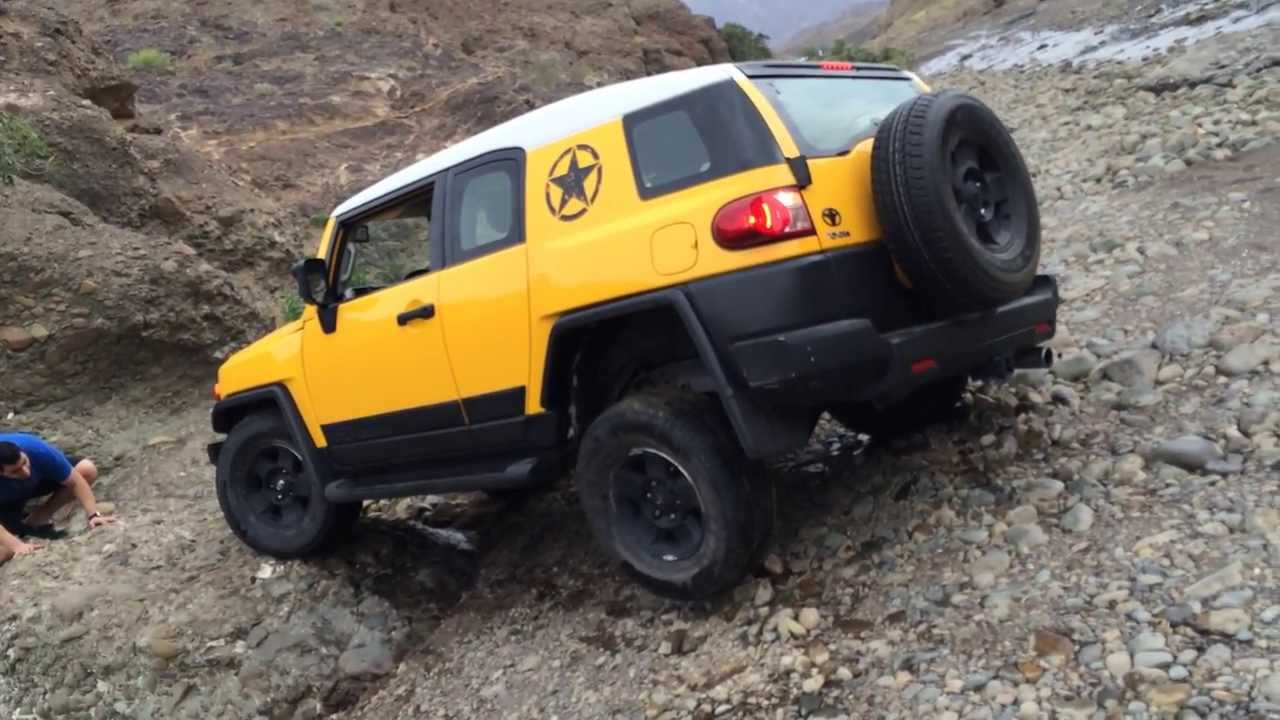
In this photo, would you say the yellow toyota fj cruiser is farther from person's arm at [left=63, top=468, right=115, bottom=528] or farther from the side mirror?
person's arm at [left=63, top=468, right=115, bottom=528]

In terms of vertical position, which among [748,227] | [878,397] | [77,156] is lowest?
[878,397]

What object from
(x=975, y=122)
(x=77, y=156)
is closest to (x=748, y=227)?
(x=975, y=122)

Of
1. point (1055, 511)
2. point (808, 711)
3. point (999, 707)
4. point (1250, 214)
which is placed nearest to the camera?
point (999, 707)

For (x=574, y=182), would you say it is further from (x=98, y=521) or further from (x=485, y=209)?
(x=98, y=521)

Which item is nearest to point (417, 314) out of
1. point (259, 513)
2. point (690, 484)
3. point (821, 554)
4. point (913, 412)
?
point (690, 484)

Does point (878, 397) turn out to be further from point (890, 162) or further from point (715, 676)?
point (715, 676)

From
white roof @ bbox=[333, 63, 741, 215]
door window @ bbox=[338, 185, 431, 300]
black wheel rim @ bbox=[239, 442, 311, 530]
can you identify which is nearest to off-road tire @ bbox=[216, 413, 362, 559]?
black wheel rim @ bbox=[239, 442, 311, 530]

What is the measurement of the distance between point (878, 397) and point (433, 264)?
83.7 inches

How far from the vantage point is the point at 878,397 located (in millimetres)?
3564

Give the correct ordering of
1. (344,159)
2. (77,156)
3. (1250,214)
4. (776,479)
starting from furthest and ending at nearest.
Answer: (344,159)
(77,156)
(1250,214)
(776,479)

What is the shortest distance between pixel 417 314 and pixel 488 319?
0.43m

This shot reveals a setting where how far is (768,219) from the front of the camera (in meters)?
3.35

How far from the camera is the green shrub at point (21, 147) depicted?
880 centimetres

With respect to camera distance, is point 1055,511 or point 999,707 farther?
point 1055,511
